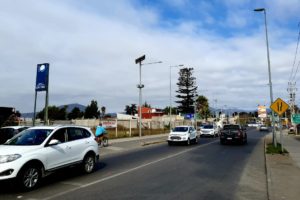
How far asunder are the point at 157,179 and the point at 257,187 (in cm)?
295

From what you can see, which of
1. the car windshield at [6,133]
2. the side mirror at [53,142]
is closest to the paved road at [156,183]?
the side mirror at [53,142]

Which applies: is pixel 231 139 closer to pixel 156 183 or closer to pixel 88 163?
pixel 88 163

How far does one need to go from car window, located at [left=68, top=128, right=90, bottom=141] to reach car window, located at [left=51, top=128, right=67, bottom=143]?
26 centimetres

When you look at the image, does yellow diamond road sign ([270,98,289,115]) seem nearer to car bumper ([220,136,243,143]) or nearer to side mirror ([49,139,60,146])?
car bumper ([220,136,243,143])

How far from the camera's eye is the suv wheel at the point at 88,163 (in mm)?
10734

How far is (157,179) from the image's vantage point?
393 inches

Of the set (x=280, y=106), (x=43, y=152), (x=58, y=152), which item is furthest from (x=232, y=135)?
(x=43, y=152)

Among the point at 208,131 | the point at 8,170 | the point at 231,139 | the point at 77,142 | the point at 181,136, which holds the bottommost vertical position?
the point at 231,139

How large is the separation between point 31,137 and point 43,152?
2.90ft

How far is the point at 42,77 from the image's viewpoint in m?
19.8

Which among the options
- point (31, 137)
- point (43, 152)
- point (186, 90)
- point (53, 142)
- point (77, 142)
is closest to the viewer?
point (43, 152)

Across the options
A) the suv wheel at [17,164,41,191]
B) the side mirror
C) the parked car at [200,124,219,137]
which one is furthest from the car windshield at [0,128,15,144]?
the parked car at [200,124,219,137]

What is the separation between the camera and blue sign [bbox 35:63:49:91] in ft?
64.6

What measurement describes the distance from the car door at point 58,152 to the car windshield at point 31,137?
0.23m
